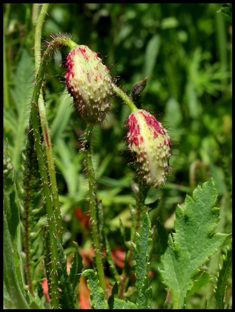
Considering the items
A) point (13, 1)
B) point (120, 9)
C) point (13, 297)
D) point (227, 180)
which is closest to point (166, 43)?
point (120, 9)

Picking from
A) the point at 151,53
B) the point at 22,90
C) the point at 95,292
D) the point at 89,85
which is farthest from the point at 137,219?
the point at 151,53

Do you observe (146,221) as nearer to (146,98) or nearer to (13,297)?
(13,297)

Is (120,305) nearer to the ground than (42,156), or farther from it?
nearer to the ground

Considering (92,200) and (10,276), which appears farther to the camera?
(92,200)

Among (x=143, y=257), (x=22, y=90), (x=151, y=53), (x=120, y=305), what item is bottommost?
(x=120, y=305)

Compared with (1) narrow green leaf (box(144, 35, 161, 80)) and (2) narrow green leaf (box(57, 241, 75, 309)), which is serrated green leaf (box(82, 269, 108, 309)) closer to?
(2) narrow green leaf (box(57, 241, 75, 309))

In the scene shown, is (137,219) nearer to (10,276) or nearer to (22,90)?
(10,276)

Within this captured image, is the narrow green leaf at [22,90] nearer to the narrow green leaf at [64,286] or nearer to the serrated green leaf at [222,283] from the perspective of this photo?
the narrow green leaf at [64,286]
